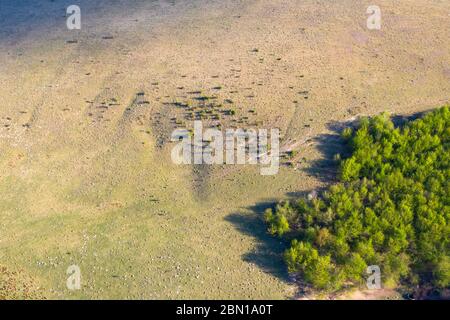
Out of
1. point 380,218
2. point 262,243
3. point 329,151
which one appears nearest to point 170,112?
point 329,151

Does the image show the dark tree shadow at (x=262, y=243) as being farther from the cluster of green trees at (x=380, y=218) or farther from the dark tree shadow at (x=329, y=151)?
the dark tree shadow at (x=329, y=151)

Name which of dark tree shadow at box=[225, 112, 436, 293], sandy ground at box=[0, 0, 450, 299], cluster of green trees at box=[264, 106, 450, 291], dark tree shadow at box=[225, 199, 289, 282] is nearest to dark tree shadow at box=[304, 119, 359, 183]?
dark tree shadow at box=[225, 112, 436, 293]

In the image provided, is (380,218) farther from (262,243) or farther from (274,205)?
(262,243)

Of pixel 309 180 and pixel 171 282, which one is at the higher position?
pixel 309 180

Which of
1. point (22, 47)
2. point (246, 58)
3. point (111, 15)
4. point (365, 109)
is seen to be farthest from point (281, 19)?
point (22, 47)

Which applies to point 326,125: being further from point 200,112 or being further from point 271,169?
point 200,112

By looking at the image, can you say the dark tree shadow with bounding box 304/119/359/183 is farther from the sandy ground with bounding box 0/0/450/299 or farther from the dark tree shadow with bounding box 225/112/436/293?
the sandy ground with bounding box 0/0/450/299

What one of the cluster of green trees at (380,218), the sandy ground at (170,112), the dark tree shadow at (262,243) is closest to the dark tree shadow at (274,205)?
the dark tree shadow at (262,243)
